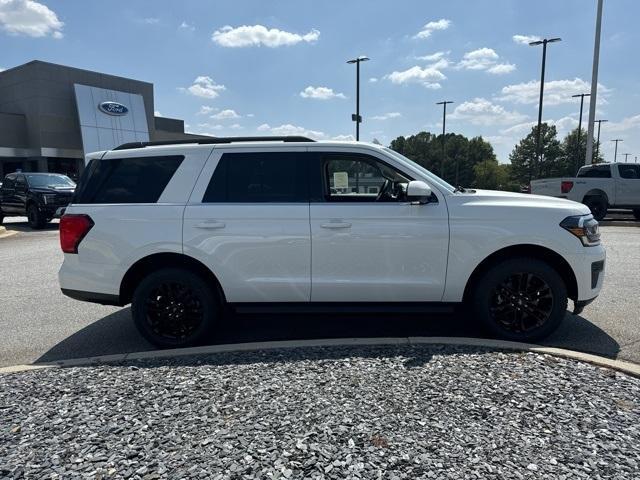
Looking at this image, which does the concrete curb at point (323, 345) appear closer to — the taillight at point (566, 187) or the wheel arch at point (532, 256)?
the wheel arch at point (532, 256)

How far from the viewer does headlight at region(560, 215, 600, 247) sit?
412 centimetres

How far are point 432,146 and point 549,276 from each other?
3845 inches

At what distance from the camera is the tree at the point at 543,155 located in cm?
7831

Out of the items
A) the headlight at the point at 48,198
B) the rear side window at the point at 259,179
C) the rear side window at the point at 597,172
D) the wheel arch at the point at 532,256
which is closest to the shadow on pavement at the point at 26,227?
the headlight at the point at 48,198

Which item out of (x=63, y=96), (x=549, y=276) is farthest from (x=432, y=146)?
(x=549, y=276)

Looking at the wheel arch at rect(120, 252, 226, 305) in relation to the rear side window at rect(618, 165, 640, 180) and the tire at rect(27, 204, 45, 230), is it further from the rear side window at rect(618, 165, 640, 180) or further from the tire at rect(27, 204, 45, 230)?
the rear side window at rect(618, 165, 640, 180)

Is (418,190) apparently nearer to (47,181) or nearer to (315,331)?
(315,331)

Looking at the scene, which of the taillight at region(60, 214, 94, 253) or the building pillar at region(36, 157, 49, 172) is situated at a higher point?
the building pillar at region(36, 157, 49, 172)

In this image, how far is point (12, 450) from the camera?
2.53 metres

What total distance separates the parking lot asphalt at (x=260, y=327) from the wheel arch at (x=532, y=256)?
585 mm

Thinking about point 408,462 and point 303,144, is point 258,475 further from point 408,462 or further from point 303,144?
point 303,144

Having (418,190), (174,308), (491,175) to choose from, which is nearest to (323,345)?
(174,308)

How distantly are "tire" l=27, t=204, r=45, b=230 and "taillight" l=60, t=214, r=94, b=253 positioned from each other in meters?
13.2

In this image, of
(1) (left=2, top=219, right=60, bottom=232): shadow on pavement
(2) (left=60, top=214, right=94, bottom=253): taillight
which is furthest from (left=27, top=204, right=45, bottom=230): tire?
(2) (left=60, top=214, right=94, bottom=253): taillight
